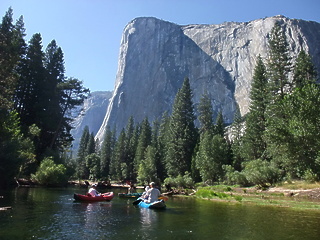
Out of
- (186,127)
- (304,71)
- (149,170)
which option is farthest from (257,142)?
(149,170)

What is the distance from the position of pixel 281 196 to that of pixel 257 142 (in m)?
21.0

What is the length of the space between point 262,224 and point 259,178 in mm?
19486

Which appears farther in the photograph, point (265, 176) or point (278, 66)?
point (278, 66)

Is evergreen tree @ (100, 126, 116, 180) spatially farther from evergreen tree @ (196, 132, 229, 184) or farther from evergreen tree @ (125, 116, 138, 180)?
evergreen tree @ (196, 132, 229, 184)

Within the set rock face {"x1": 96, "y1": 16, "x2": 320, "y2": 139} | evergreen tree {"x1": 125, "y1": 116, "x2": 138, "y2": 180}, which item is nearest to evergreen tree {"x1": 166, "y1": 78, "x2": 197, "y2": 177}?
evergreen tree {"x1": 125, "y1": 116, "x2": 138, "y2": 180}

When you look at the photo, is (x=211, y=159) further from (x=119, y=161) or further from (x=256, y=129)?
(x=119, y=161)

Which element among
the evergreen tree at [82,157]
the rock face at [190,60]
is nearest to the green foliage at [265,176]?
the evergreen tree at [82,157]

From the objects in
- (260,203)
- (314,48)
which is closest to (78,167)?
(260,203)

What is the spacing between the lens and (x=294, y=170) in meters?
30.2

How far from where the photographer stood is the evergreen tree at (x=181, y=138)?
181ft

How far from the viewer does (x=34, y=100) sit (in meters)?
46.3

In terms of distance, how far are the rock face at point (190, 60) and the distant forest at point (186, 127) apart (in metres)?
72.9

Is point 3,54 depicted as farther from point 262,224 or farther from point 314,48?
point 314,48

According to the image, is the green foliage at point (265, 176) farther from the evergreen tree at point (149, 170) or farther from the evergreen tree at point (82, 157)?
the evergreen tree at point (82, 157)
